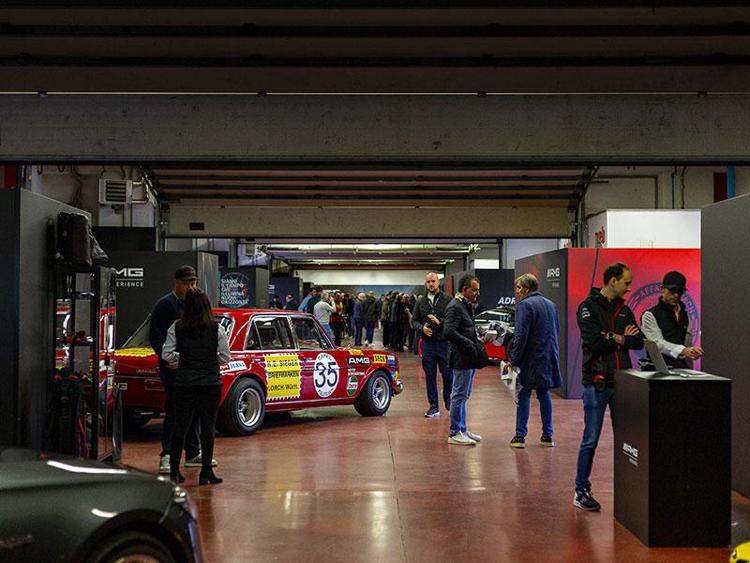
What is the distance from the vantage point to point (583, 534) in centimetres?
586

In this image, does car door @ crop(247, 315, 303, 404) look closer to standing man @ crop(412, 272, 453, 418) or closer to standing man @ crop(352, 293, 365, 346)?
standing man @ crop(412, 272, 453, 418)

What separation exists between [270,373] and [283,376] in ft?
0.83

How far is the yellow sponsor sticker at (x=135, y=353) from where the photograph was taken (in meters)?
9.33

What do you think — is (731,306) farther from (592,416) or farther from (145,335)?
(145,335)

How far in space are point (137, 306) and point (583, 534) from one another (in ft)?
36.8

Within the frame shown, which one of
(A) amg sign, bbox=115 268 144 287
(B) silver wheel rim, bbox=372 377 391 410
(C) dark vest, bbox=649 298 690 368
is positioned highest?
(A) amg sign, bbox=115 268 144 287

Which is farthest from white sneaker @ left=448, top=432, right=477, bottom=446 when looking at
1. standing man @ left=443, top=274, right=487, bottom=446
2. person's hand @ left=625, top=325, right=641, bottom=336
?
person's hand @ left=625, top=325, right=641, bottom=336

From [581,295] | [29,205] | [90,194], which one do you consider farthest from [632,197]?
[29,205]

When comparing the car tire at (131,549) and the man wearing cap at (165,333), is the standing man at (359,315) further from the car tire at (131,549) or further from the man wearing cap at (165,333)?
the car tire at (131,549)

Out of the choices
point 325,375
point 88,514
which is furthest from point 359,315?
point 88,514

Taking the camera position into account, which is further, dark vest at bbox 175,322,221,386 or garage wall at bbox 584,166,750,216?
garage wall at bbox 584,166,750,216

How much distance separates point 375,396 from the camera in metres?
11.7

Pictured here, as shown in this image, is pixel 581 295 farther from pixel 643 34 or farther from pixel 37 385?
pixel 37 385

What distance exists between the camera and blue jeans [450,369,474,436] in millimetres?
9172
